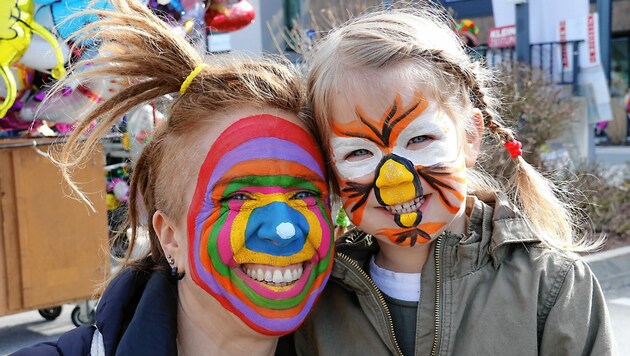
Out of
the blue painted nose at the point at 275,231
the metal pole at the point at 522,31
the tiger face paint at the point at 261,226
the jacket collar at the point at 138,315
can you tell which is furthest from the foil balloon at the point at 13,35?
the metal pole at the point at 522,31

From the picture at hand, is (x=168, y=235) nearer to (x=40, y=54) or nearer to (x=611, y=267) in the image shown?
(x=40, y=54)

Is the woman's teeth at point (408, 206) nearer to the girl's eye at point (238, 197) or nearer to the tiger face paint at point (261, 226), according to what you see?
the tiger face paint at point (261, 226)

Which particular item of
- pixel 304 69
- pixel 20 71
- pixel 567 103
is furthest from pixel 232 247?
pixel 567 103

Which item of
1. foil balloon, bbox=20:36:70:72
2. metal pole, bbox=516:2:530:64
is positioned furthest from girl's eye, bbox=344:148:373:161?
metal pole, bbox=516:2:530:64

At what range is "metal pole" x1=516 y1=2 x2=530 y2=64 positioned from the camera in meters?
8.92

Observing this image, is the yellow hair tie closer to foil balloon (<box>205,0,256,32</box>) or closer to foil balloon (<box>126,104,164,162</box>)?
foil balloon (<box>126,104,164,162</box>)

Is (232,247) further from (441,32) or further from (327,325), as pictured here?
(441,32)

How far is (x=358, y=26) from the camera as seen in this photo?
87.0 inches

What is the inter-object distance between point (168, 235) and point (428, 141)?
2.43ft

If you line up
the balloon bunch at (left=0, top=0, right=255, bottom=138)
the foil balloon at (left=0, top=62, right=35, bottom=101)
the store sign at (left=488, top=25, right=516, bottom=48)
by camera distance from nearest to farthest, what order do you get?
the balloon bunch at (left=0, top=0, right=255, bottom=138), the foil balloon at (left=0, top=62, right=35, bottom=101), the store sign at (left=488, top=25, right=516, bottom=48)

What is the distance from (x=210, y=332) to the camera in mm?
2062

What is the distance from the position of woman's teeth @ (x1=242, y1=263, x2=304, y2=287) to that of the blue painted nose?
0.04 m

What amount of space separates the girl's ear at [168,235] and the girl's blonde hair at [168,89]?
2cm

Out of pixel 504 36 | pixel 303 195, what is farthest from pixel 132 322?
pixel 504 36
